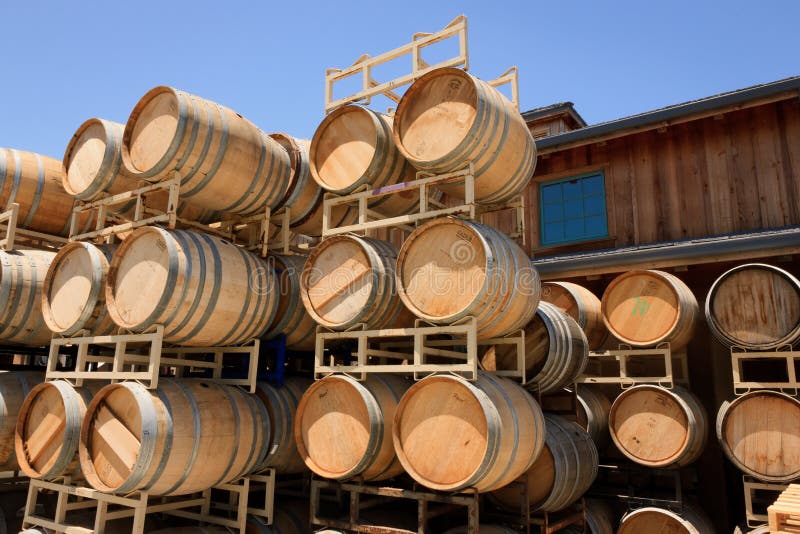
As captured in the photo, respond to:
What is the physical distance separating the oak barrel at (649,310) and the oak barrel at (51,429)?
628cm

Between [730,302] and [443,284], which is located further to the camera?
[730,302]

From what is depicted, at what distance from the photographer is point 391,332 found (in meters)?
5.65

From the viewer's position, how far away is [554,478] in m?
5.95

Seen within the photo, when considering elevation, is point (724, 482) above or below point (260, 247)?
below

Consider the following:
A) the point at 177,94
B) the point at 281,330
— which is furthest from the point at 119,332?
the point at 177,94

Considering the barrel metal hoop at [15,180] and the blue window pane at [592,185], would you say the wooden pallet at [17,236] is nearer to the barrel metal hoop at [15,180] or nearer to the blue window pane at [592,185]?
the barrel metal hoop at [15,180]

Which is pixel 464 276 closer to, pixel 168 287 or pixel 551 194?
pixel 168 287

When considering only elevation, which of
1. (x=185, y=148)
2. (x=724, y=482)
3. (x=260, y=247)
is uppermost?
(x=185, y=148)

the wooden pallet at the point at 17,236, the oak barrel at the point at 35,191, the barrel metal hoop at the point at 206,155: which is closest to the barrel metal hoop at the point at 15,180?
the oak barrel at the point at 35,191

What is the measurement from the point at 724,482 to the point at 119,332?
26.9 feet

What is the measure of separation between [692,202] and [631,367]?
297 cm

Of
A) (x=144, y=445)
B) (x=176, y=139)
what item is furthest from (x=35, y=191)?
(x=144, y=445)

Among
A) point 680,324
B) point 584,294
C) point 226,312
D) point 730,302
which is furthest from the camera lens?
point 584,294

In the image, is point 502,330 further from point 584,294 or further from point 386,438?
point 584,294
